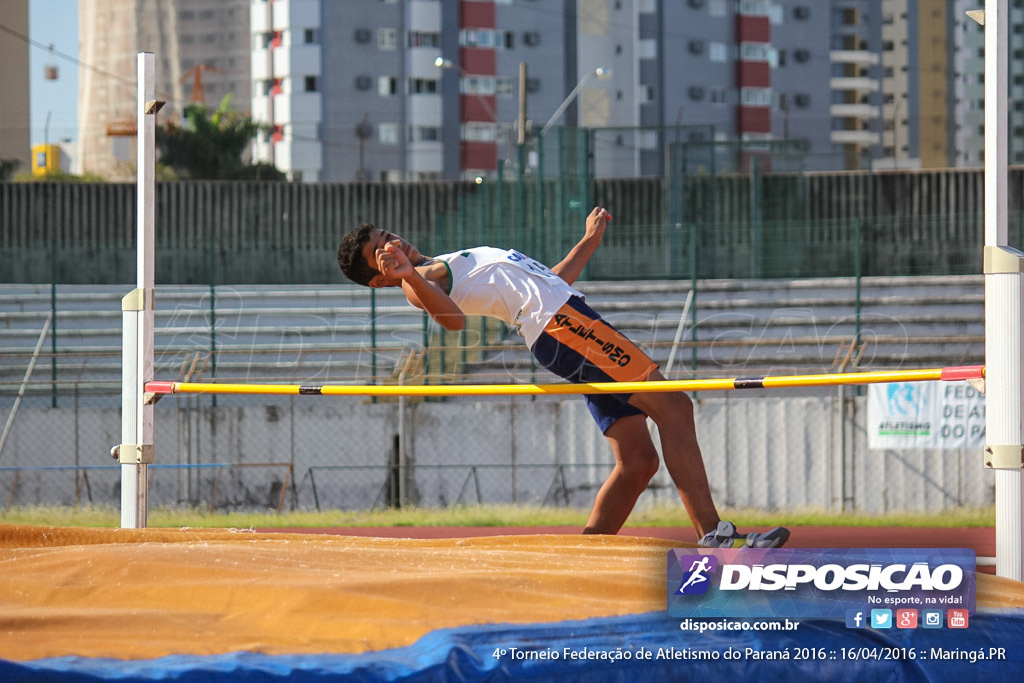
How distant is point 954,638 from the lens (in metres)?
3.18

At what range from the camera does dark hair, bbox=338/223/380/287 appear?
15.7ft

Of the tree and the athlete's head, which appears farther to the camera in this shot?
the tree

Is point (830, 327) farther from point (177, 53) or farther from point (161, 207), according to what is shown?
point (177, 53)

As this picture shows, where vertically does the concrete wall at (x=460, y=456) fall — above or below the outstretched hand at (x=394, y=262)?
below

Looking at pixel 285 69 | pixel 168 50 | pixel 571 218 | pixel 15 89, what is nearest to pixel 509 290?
pixel 571 218

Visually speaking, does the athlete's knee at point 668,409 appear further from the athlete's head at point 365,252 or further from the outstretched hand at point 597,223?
the athlete's head at point 365,252

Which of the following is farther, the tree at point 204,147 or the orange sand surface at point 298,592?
the tree at point 204,147

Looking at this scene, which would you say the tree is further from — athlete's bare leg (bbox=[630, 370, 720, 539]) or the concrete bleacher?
athlete's bare leg (bbox=[630, 370, 720, 539])

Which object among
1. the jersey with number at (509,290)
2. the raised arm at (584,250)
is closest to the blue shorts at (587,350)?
the jersey with number at (509,290)

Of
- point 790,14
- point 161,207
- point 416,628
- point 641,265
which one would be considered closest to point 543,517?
point 641,265

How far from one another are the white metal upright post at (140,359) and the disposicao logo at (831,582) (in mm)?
2920

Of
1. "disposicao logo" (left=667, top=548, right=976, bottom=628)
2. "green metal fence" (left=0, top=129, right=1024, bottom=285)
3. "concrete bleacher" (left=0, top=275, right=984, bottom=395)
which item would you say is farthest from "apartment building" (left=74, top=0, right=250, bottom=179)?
"disposicao logo" (left=667, top=548, right=976, bottom=628)

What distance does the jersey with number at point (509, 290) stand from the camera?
477 centimetres

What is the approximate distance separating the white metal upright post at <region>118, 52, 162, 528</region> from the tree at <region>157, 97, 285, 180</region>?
84.6 ft
